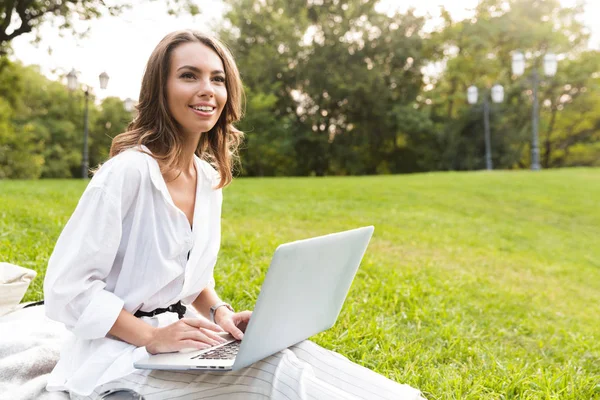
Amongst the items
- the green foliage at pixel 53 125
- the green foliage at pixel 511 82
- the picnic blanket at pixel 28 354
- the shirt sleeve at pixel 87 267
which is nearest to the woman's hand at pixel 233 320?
the shirt sleeve at pixel 87 267

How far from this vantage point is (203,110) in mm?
1804

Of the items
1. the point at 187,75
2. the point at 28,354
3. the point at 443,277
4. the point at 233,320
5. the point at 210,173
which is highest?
the point at 187,75

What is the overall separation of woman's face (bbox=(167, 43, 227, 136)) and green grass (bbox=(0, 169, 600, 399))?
166 cm

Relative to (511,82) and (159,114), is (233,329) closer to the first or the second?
(159,114)

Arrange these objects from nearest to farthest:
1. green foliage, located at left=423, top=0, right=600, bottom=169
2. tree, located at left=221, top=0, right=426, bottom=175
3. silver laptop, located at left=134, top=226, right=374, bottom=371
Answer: silver laptop, located at left=134, top=226, right=374, bottom=371 < green foliage, located at left=423, top=0, right=600, bottom=169 < tree, located at left=221, top=0, right=426, bottom=175

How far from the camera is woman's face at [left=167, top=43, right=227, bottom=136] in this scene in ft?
5.82

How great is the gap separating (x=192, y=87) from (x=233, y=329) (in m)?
0.78

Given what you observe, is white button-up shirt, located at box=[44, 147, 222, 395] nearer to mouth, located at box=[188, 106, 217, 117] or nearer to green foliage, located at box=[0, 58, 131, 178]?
mouth, located at box=[188, 106, 217, 117]

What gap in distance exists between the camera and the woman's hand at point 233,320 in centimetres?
172

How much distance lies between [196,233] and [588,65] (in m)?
30.6

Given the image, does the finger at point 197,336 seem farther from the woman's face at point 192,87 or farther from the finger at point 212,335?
the woman's face at point 192,87

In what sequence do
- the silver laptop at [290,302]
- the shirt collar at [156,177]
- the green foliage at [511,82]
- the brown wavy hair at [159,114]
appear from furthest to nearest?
the green foliage at [511,82] → the brown wavy hair at [159,114] → the shirt collar at [156,177] → the silver laptop at [290,302]

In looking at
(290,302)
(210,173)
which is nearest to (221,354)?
(290,302)

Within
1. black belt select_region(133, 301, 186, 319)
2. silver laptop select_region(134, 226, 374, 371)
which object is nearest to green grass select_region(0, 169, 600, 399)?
silver laptop select_region(134, 226, 374, 371)
